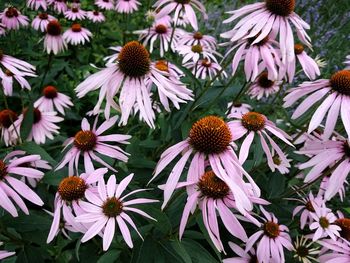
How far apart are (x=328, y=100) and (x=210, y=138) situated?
48 centimetres

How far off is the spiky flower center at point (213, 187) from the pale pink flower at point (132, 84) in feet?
1.00

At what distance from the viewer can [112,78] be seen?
126 cm

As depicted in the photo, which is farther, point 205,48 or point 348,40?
point 348,40

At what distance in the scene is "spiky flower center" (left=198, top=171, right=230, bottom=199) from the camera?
3.16 feet

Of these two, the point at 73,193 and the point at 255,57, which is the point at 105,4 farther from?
the point at 73,193

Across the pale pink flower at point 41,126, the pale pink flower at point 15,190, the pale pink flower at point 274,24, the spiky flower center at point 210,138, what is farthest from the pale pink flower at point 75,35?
the spiky flower center at point 210,138

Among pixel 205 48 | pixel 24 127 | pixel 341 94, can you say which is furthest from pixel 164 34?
pixel 341 94

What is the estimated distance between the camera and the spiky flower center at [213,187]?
0.96 meters

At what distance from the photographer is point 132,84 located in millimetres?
1262

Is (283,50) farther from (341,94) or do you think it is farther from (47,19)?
(47,19)

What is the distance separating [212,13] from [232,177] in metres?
3.57

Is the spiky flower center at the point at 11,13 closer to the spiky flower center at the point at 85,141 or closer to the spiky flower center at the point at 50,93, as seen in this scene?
the spiky flower center at the point at 50,93

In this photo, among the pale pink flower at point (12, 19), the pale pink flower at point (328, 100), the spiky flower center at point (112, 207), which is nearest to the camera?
the spiky flower center at point (112, 207)

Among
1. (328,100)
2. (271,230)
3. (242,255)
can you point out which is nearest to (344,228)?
(271,230)
